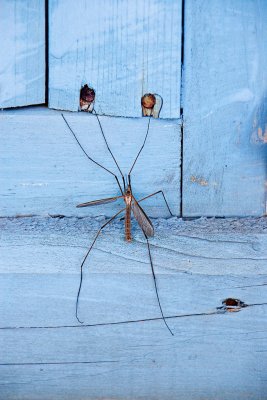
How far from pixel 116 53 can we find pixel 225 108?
0.33m

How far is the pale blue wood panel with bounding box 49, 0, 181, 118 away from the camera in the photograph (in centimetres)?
200

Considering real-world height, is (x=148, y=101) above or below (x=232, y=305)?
above

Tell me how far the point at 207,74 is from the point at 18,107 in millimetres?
523

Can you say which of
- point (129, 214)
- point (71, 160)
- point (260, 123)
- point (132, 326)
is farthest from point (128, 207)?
point (260, 123)

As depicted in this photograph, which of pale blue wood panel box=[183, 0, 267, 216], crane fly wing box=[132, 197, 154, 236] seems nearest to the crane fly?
crane fly wing box=[132, 197, 154, 236]

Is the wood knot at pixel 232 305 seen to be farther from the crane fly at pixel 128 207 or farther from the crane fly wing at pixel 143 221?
the crane fly wing at pixel 143 221

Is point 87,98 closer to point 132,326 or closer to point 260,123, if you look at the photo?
point 260,123

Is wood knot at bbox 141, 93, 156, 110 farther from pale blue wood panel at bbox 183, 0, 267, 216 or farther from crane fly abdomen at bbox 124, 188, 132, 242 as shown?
crane fly abdomen at bbox 124, 188, 132, 242

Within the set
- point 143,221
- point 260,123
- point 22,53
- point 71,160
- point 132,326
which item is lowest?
point 132,326

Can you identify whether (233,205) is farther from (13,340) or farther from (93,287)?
(13,340)

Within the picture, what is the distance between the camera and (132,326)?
1980 millimetres

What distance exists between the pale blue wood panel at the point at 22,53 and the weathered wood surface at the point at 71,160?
5cm

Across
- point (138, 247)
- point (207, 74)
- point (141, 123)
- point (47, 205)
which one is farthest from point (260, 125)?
point (47, 205)

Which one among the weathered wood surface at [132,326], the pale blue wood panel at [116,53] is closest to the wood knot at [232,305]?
the weathered wood surface at [132,326]
